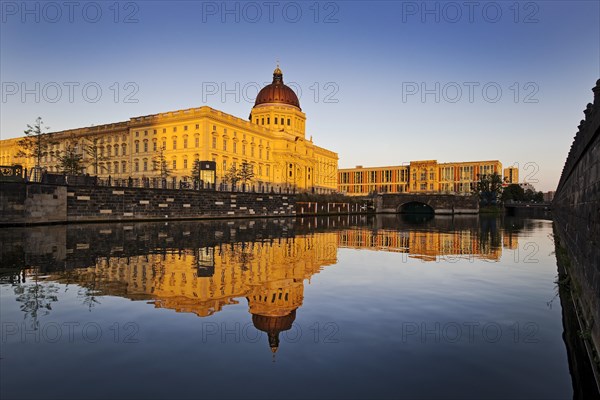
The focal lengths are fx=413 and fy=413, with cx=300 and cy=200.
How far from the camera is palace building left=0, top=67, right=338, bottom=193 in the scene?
255 feet

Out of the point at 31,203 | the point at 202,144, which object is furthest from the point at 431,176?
the point at 31,203

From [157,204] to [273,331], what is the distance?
3683cm

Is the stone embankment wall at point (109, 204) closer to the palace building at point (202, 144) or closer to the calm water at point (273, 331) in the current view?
the palace building at point (202, 144)

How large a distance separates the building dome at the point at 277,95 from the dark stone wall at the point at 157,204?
6016 centimetres

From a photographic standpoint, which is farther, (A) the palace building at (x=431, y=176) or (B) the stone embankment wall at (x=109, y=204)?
(A) the palace building at (x=431, y=176)

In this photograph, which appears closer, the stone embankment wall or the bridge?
the stone embankment wall

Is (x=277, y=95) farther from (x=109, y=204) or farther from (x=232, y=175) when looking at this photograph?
(x=109, y=204)

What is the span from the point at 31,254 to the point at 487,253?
19.1 metres

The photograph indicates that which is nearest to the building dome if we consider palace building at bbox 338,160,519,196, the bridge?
the bridge

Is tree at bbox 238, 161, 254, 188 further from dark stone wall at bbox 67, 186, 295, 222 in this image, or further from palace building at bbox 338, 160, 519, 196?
palace building at bbox 338, 160, 519, 196

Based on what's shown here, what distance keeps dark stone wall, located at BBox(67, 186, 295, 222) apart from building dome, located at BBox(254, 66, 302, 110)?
2369 inches

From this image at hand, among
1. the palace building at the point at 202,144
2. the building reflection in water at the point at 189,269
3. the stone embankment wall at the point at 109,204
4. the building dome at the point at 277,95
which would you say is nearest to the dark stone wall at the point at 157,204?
the stone embankment wall at the point at 109,204

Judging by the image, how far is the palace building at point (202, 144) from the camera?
77.9 metres

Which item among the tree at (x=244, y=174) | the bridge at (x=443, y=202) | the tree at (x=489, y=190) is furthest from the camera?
the tree at (x=489, y=190)
